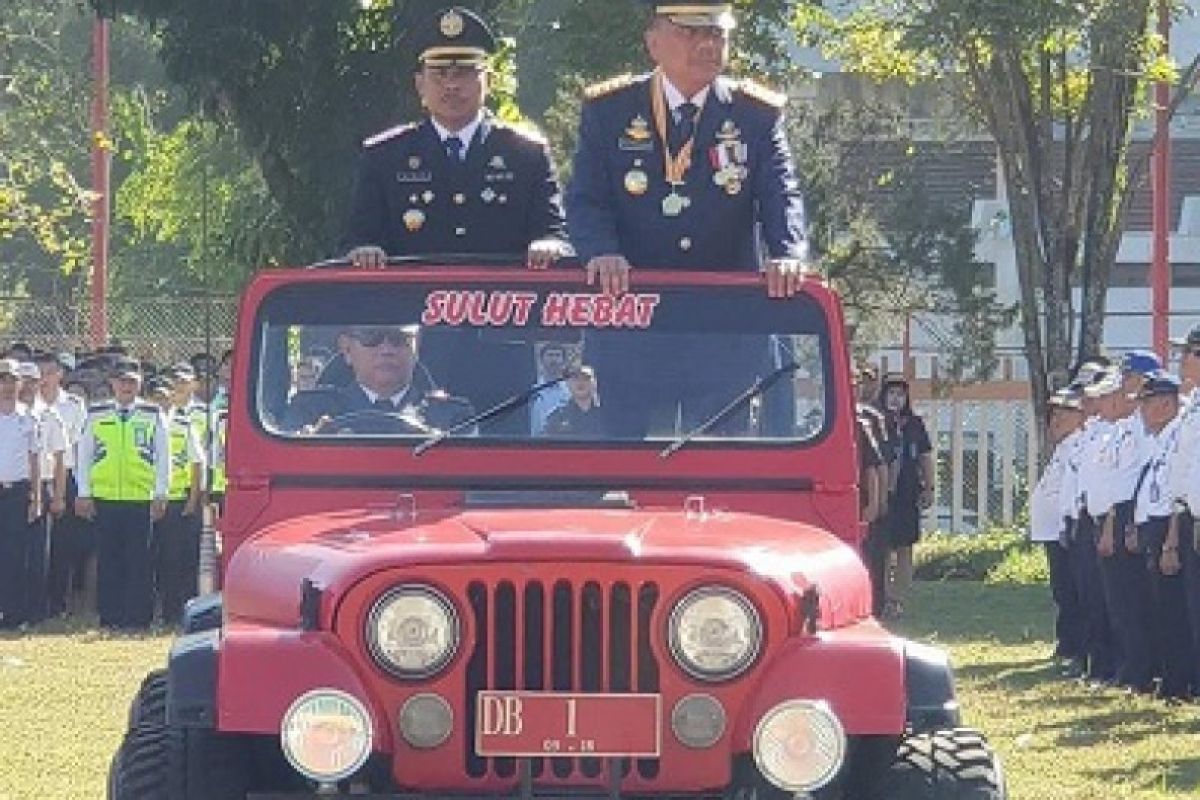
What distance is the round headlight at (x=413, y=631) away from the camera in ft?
22.1

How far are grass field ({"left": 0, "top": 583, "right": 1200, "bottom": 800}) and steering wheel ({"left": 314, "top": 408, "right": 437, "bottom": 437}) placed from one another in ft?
12.0

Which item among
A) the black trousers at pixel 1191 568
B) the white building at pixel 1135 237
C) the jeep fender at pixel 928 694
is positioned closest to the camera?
the jeep fender at pixel 928 694

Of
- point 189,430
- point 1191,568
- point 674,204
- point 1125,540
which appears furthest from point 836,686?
point 189,430

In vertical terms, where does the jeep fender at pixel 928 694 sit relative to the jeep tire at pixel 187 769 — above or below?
above

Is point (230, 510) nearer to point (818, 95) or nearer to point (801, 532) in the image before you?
point (801, 532)

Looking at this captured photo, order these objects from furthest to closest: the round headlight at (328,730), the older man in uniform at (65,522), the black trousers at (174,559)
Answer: the older man in uniform at (65,522), the black trousers at (174,559), the round headlight at (328,730)

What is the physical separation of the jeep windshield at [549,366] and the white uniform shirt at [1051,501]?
9864 millimetres

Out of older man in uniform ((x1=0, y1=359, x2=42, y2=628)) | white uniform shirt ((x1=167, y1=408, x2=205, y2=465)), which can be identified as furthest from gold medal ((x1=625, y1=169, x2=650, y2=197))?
older man in uniform ((x1=0, y1=359, x2=42, y2=628))

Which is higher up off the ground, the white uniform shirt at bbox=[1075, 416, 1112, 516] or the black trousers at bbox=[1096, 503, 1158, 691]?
the white uniform shirt at bbox=[1075, 416, 1112, 516]

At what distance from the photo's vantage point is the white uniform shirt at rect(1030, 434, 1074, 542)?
17953mm

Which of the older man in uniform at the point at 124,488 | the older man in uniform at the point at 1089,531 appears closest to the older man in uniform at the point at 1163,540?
the older man in uniform at the point at 1089,531

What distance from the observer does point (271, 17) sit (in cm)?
1983

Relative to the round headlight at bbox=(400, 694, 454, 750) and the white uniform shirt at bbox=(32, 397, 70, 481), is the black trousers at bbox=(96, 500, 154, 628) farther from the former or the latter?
the round headlight at bbox=(400, 694, 454, 750)

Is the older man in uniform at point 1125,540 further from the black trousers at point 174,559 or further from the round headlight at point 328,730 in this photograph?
the round headlight at point 328,730
